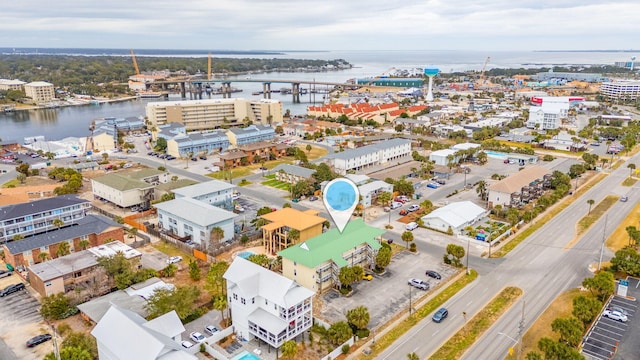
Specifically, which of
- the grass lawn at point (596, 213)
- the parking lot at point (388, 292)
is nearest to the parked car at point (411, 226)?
the parking lot at point (388, 292)

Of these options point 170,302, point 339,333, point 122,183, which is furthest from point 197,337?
point 122,183

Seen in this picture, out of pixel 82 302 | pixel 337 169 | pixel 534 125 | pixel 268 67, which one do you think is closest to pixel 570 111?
pixel 534 125

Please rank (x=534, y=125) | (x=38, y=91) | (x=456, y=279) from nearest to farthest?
(x=456, y=279), (x=534, y=125), (x=38, y=91)

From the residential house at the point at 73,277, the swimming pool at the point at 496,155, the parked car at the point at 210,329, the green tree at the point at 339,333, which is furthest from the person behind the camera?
the swimming pool at the point at 496,155

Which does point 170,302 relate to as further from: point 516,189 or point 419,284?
point 516,189

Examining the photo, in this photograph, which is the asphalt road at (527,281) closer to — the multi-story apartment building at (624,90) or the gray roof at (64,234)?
the gray roof at (64,234)

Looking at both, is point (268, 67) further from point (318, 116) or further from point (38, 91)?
point (318, 116)
